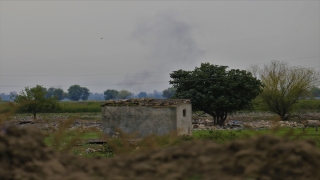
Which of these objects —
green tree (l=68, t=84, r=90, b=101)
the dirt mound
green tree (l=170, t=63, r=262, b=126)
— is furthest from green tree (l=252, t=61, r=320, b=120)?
green tree (l=68, t=84, r=90, b=101)

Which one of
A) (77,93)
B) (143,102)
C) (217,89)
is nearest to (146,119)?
(143,102)

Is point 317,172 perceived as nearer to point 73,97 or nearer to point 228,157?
point 228,157

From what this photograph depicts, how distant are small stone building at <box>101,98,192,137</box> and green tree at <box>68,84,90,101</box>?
163 m

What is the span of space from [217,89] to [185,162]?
5072 cm

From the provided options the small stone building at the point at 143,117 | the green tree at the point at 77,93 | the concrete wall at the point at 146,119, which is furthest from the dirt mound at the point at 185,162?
the green tree at the point at 77,93

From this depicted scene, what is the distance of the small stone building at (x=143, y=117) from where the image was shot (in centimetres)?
3092

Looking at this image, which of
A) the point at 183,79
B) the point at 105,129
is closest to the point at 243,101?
the point at 183,79

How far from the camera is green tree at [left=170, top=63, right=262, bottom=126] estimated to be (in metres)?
54.2

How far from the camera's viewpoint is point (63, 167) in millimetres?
4500

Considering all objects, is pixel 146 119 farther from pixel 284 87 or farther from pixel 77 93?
pixel 77 93

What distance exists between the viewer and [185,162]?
435 centimetres

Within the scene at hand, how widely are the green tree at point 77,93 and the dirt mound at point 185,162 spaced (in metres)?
190

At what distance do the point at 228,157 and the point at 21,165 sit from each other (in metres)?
1.86

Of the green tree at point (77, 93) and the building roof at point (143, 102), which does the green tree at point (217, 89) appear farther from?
the green tree at point (77, 93)
